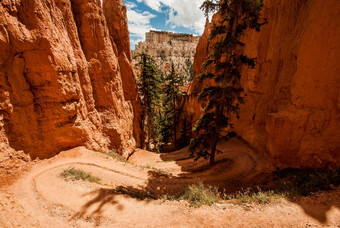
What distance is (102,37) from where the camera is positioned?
464 inches

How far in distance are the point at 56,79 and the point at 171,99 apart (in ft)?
66.4

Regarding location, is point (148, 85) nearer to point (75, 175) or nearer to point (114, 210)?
point (75, 175)

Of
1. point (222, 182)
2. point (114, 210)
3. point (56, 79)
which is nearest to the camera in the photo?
point (114, 210)

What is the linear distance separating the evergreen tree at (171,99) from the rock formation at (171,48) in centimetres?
7611

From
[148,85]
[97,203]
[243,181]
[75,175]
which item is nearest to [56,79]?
[75,175]

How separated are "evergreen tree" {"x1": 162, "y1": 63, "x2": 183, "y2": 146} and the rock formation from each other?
7611 cm

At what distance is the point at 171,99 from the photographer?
2716 centimetres

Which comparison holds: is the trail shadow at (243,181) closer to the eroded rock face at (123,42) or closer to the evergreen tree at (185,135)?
the eroded rock face at (123,42)

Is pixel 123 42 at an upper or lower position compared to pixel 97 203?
upper

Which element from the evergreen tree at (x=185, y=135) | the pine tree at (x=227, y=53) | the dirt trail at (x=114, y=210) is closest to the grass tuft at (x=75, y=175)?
the dirt trail at (x=114, y=210)

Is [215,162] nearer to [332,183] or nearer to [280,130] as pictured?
[280,130]

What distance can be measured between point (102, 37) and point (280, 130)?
1449 cm

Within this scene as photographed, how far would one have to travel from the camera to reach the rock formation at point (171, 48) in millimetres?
109438

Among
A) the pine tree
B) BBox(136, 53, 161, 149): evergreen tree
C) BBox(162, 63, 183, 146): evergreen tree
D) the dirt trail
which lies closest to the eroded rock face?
BBox(136, 53, 161, 149): evergreen tree
